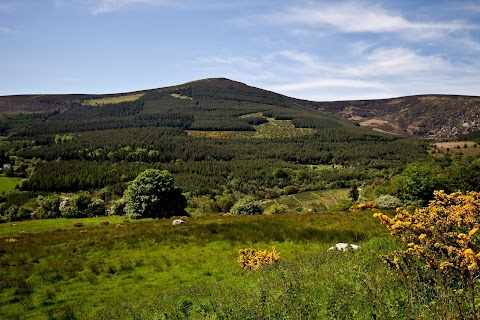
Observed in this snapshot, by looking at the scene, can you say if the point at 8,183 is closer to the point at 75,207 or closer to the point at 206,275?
the point at 75,207

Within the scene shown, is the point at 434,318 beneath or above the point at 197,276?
above

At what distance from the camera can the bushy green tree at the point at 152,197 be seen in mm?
70438

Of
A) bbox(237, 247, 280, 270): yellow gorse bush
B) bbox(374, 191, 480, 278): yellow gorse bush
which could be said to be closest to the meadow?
bbox(237, 247, 280, 270): yellow gorse bush

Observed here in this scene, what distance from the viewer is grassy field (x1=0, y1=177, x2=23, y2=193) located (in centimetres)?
14680

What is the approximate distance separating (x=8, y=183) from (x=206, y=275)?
170296 millimetres

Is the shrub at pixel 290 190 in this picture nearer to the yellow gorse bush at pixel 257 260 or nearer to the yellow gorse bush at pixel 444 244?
the yellow gorse bush at pixel 257 260

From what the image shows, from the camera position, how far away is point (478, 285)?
9172 mm

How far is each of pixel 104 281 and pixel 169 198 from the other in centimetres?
5088

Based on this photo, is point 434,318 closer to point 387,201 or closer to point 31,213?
point 387,201

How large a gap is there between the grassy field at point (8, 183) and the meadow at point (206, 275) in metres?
140

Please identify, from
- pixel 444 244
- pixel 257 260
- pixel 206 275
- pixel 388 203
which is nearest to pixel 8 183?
pixel 388 203

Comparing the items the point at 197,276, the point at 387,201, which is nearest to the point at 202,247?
the point at 197,276

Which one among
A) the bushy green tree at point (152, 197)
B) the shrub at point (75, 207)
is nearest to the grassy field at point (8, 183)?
the shrub at point (75, 207)

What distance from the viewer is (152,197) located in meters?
70.4
